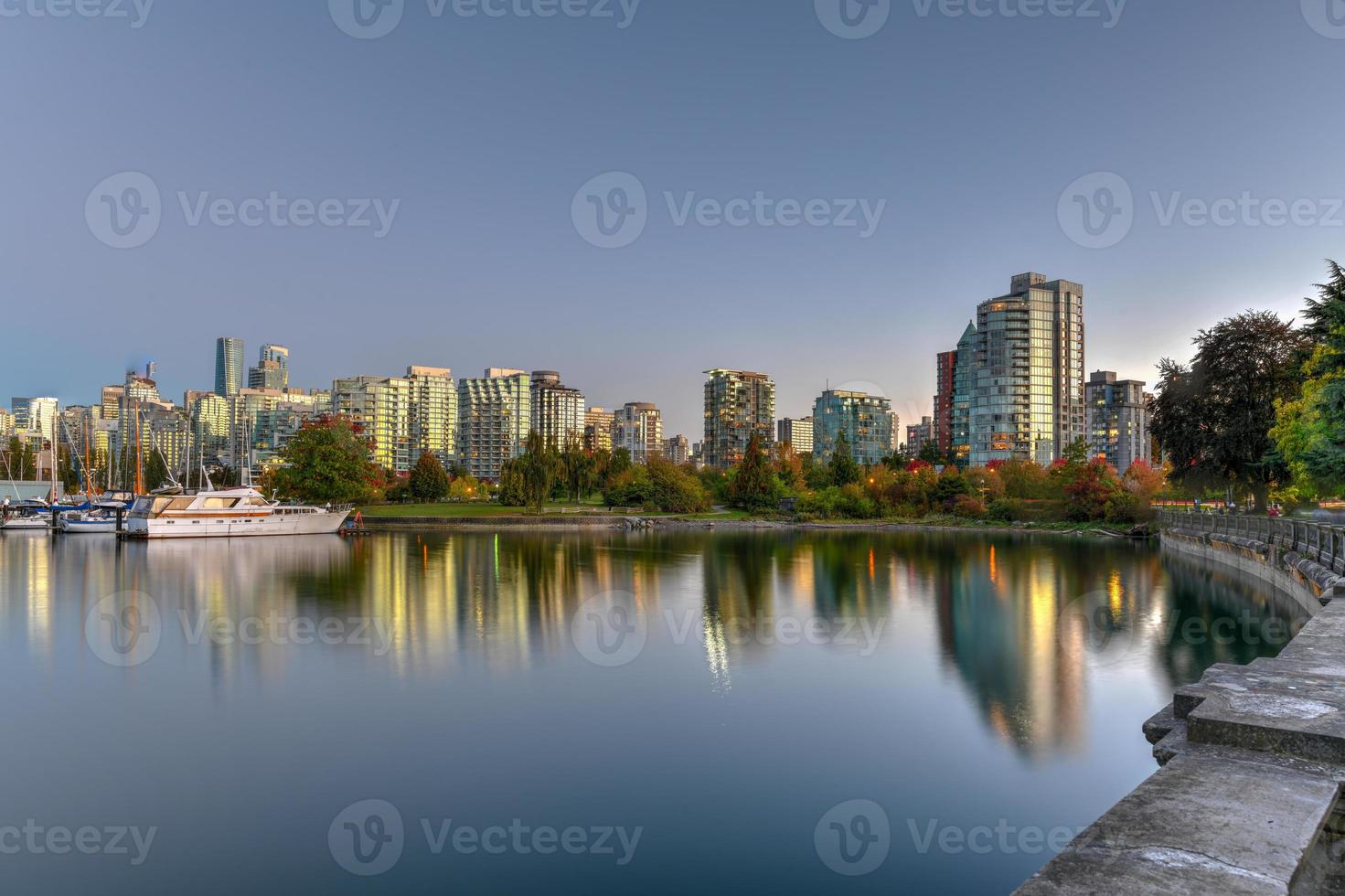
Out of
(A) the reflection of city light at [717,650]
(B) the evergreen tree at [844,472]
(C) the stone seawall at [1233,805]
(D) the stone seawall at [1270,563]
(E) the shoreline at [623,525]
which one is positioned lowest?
(E) the shoreline at [623,525]

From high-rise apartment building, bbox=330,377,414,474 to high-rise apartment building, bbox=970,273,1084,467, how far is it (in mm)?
119523

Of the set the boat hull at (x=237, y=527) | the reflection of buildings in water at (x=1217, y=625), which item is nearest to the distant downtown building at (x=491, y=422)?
the boat hull at (x=237, y=527)

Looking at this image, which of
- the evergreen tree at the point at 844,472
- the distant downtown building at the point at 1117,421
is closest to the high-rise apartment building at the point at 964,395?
the distant downtown building at the point at 1117,421

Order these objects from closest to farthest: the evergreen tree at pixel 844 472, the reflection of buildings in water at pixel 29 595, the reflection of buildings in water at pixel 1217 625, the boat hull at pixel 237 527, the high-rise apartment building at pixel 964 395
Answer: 1. the reflection of buildings in water at pixel 1217 625
2. the reflection of buildings in water at pixel 29 595
3. the boat hull at pixel 237 527
4. the evergreen tree at pixel 844 472
5. the high-rise apartment building at pixel 964 395

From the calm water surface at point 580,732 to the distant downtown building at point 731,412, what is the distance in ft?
522

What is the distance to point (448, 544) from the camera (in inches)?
1988

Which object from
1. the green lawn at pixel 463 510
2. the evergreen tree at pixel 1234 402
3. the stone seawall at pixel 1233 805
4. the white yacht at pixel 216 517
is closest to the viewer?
the stone seawall at pixel 1233 805

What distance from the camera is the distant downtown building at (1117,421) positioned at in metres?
167

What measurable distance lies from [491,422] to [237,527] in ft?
435

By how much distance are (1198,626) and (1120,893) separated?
20.5 meters

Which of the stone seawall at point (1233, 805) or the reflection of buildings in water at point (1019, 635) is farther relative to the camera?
the reflection of buildings in water at point (1019, 635)

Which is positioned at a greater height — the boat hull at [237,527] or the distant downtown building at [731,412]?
the distant downtown building at [731,412]

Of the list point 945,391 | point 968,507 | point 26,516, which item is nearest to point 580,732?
point 968,507

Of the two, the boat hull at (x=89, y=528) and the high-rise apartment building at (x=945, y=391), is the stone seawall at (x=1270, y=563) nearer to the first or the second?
the boat hull at (x=89, y=528)
